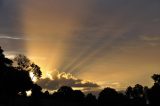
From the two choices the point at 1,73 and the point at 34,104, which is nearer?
the point at 34,104

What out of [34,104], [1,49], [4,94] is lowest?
[34,104]

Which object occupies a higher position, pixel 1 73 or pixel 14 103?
pixel 1 73

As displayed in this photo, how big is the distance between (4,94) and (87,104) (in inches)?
1175

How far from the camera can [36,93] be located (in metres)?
91.1

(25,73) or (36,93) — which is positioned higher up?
(25,73)

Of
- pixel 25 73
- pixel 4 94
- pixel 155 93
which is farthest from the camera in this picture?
pixel 155 93

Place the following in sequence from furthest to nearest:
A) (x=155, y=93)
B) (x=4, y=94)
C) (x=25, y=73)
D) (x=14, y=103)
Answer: (x=155, y=93)
(x=25, y=73)
(x=4, y=94)
(x=14, y=103)

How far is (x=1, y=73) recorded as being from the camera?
147750 mm

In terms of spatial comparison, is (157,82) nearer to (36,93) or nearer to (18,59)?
(18,59)

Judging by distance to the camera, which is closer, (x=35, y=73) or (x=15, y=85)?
(x=15, y=85)

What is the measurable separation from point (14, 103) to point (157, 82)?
299 ft

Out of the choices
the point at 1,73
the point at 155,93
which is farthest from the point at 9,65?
the point at 155,93

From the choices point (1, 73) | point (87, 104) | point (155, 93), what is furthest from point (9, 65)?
point (155, 93)

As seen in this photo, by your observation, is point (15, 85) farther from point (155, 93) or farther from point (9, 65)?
point (155, 93)
